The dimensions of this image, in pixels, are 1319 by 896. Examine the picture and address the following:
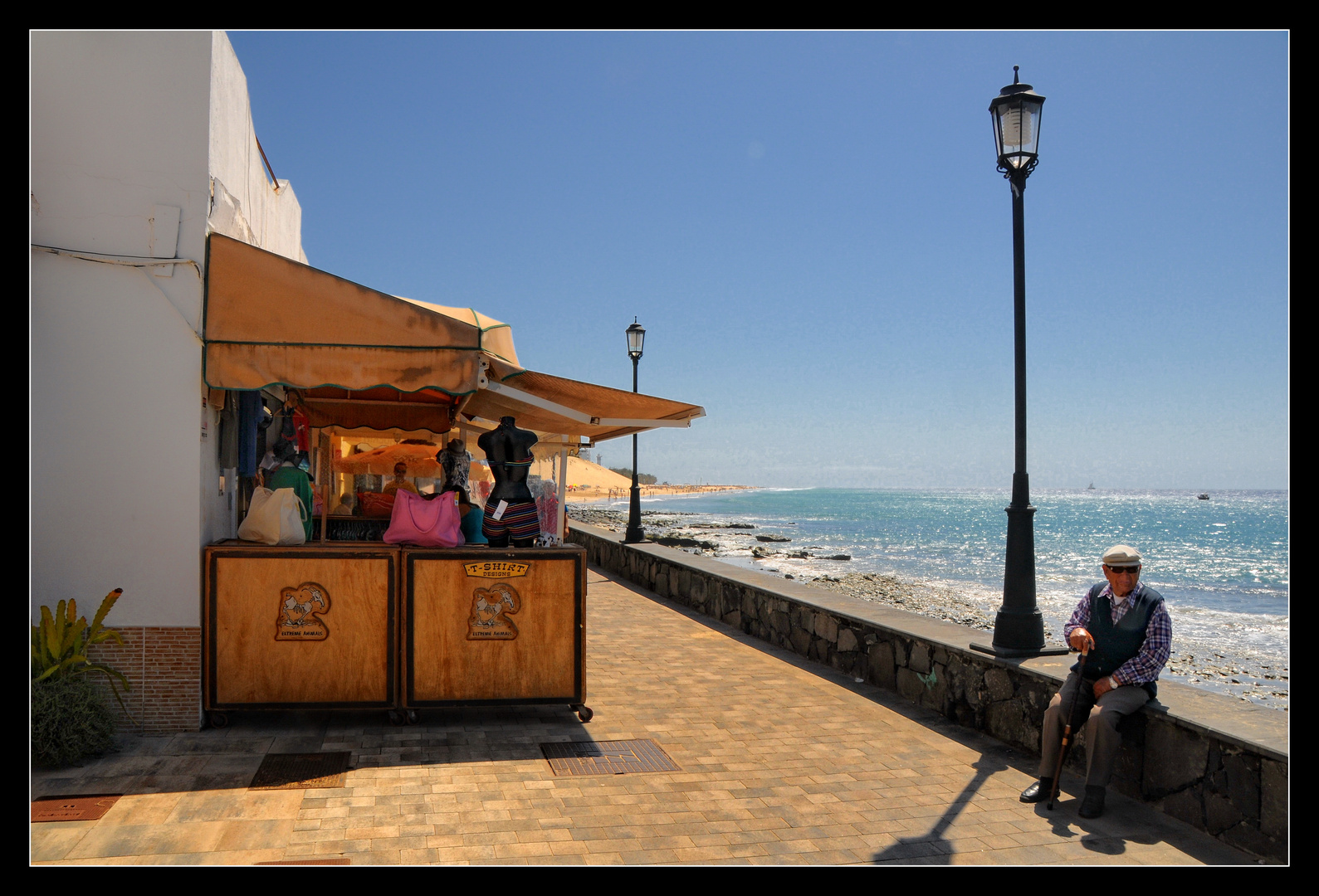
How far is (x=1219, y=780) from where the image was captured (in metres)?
4.42

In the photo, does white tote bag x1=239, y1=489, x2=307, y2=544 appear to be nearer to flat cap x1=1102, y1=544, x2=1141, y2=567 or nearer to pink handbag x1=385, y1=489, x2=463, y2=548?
pink handbag x1=385, y1=489, x2=463, y2=548

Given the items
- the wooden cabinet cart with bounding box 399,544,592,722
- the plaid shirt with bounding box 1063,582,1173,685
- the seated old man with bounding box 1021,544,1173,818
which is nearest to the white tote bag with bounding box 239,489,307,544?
the wooden cabinet cart with bounding box 399,544,592,722

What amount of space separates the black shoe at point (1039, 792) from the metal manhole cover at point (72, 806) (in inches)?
187

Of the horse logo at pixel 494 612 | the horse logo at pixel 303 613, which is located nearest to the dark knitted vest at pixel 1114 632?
the horse logo at pixel 494 612

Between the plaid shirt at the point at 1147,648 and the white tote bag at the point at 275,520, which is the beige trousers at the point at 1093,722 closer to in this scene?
the plaid shirt at the point at 1147,648

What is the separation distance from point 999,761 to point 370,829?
150 inches

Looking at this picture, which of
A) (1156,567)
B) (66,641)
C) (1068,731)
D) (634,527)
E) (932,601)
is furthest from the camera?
(1156,567)

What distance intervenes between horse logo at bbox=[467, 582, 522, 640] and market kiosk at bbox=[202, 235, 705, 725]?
1cm

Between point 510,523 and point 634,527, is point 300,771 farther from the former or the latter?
point 634,527

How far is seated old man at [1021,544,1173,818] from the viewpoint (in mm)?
4746

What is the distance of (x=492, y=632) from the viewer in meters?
6.33

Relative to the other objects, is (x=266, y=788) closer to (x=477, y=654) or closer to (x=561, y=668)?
(x=477, y=654)

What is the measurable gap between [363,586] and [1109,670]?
15.3 ft

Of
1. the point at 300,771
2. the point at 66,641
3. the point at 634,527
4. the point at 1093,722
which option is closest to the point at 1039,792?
the point at 1093,722
